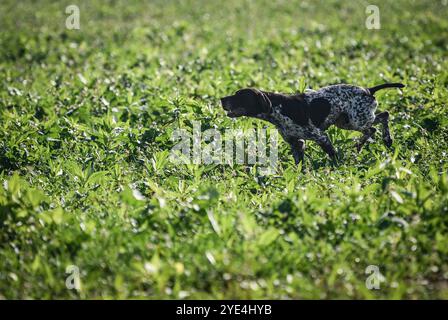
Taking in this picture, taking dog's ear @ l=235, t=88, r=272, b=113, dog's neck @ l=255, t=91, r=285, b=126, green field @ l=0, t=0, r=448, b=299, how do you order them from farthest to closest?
1. dog's neck @ l=255, t=91, r=285, b=126
2. dog's ear @ l=235, t=88, r=272, b=113
3. green field @ l=0, t=0, r=448, b=299

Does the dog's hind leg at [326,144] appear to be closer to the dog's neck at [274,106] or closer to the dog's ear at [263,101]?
the dog's neck at [274,106]

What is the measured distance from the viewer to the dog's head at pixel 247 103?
6980 mm

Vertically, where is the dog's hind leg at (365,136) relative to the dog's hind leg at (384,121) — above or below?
below

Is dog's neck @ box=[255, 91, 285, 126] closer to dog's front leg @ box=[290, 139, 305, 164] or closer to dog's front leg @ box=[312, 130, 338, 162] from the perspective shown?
dog's front leg @ box=[290, 139, 305, 164]

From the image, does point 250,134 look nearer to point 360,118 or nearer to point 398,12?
point 360,118

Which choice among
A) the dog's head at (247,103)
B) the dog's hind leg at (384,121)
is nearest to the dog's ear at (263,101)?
the dog's head at (247,103)

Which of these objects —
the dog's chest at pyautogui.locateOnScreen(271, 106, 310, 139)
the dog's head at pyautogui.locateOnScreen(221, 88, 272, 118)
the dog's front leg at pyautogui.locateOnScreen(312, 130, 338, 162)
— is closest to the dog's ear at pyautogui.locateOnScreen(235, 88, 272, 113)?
the dog's head at pyautogui.locateOnScreen(221, 88, 272, 118)

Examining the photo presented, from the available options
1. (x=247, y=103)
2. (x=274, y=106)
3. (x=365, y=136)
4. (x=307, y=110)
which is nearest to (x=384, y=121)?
(x=365, y=136)

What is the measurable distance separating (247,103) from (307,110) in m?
0.70

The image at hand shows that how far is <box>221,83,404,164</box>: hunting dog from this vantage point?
705 cm

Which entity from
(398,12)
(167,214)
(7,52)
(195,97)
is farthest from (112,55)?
(398,12)
